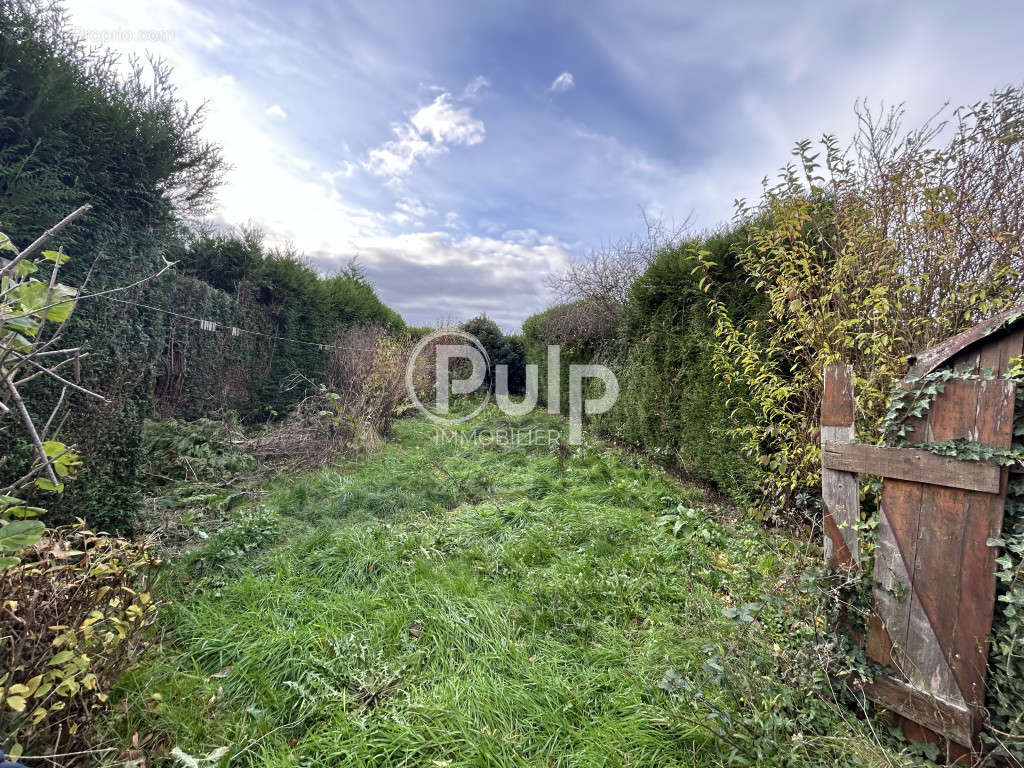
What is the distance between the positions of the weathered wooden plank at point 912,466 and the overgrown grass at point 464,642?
866mm

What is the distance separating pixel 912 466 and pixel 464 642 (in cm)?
233

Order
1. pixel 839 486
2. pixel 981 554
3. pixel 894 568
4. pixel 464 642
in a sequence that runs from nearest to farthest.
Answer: pixel 981 554, pixel 894 568, pixel 839 486, pixel 464 642

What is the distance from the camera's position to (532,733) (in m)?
1.76

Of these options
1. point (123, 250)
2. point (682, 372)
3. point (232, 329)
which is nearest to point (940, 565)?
point (682, 372)

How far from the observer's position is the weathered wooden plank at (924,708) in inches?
59.9

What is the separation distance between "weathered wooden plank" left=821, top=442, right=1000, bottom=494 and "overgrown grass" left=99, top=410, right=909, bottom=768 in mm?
866

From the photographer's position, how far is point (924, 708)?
1.61 metres

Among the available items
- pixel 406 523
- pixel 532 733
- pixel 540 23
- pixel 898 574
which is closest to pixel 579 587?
pixel 532 733

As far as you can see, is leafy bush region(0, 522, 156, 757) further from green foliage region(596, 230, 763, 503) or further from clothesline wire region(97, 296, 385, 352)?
green foliage region(596, 230, 763, 503)

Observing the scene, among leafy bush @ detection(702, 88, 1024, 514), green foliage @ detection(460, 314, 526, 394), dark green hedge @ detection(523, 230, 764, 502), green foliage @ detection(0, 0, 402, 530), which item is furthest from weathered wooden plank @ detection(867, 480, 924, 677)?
green foliage @ detection(460, 314, 526, 394)

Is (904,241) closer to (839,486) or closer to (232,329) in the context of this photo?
(839,486)

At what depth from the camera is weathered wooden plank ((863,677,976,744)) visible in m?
1.52

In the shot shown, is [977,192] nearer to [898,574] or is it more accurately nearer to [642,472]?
[898,574]

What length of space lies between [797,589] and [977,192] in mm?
2740
